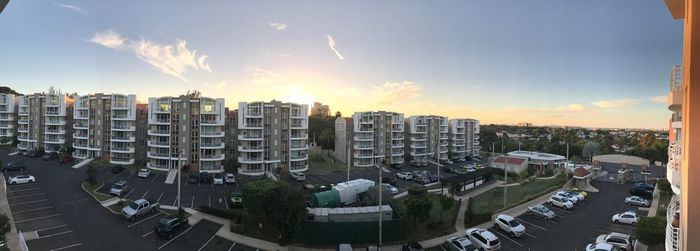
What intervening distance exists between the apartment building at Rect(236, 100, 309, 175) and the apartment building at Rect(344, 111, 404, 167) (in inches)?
445

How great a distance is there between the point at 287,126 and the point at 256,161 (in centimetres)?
778

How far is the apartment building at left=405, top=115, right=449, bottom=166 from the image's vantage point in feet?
233

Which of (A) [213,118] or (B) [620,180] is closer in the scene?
(B) [620,180]

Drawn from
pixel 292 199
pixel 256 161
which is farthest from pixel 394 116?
pixel 292 199

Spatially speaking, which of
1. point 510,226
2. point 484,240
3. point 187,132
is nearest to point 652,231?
point 510,226

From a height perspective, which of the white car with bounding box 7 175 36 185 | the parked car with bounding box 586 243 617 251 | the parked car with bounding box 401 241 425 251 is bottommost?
the parked car with bounding box 401 241 425 251

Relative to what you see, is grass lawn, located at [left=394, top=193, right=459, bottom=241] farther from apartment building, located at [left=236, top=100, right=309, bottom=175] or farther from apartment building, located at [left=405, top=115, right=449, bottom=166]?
apartment building, located at [left=405, top=115, right=449, bottom=166]

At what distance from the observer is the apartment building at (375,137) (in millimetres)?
63250

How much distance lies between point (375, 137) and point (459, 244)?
4356 cm

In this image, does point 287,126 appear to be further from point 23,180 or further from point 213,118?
point 23,180

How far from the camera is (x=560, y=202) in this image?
32.2m

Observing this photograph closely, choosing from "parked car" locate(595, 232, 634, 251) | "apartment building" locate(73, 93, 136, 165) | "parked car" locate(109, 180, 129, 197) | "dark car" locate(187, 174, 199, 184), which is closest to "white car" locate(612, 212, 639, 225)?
"parked car" locate(595, 232, 634, 251)

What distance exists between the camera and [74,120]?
60.8 metres

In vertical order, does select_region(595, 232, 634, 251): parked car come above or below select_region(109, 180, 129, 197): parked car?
below
